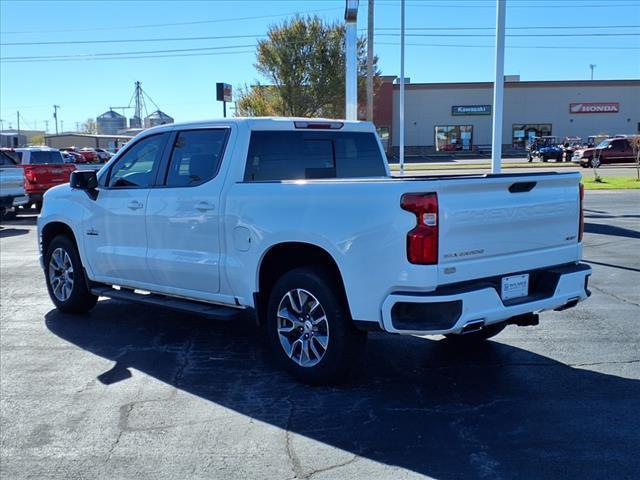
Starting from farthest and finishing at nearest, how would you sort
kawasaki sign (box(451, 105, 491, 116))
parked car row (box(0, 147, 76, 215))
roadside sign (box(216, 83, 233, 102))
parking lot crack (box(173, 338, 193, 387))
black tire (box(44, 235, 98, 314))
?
kawasaki sign (box(451, 105, 491, 116)), parked car row (box(0, 147, 76, 215)), roadside sign (box(216, 83, 233, 102)), black tire (box(44, 235, 98, 314)), parking lot crack (box(173, 338, 193, 387))

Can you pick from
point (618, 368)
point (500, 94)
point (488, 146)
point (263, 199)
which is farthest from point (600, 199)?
point (488, 146)

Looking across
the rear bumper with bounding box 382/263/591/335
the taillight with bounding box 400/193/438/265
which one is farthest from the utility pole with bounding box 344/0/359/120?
the taillight with bounding box 400/193/438/265

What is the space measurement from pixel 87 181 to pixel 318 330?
10.7ft

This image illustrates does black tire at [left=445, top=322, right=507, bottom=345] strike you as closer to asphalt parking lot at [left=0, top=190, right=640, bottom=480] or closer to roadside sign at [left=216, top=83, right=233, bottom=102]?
asphalt parking lot at [left=0, top=190, right=640, bottom=480]

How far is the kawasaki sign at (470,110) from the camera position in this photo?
60.7m

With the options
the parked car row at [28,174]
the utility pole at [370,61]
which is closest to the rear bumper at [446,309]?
the parked car row at [28,174]

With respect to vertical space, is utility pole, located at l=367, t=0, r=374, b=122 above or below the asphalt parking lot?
above

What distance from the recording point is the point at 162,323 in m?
7.10

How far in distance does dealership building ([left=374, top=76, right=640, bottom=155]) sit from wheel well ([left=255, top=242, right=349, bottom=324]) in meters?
56.0

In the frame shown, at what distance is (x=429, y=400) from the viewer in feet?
15.5

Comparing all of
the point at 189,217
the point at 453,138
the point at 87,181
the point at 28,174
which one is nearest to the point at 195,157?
the point at 189,217

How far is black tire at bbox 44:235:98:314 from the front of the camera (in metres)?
7.19

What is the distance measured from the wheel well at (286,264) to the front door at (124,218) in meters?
1.48

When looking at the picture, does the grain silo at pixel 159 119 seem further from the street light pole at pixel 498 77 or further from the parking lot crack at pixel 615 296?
the parking lot crack at pixel 615 296
